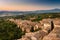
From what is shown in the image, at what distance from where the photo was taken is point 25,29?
2862cm

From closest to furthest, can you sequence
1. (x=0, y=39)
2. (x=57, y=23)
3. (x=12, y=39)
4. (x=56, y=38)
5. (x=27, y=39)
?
(x=56, y=38)
(x=57, y=23)
(x=27, y=39)
(x=0, y=39)
(x=12, y=39)

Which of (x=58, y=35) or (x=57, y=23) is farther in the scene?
(x=57, y=23)

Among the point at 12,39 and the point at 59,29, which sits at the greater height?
the point at 59,29

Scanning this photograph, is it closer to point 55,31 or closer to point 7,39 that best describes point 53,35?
point 55,31

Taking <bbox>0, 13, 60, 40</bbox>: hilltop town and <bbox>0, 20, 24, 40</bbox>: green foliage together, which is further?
<bbox>0, 20, 24, 40</bbox>: green foliage

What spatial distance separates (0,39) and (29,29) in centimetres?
822

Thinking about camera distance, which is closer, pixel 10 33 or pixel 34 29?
pixel 10 33

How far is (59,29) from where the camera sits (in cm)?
742

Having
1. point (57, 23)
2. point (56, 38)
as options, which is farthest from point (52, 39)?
point (57, 23)

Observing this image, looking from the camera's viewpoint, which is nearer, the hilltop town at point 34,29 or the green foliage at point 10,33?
the hilltop town at point 34,29

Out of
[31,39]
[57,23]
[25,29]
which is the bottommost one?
[25,29]

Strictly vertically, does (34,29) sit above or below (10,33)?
below

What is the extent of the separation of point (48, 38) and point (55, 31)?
16.0 inches

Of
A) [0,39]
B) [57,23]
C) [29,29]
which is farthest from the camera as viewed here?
[29,29]
